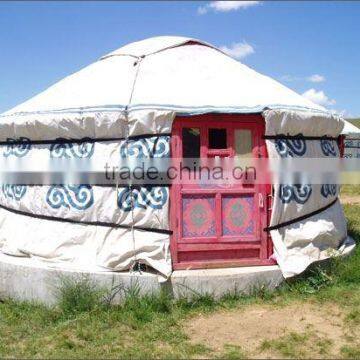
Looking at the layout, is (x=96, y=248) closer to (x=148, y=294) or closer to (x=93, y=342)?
(x=148, y=294)

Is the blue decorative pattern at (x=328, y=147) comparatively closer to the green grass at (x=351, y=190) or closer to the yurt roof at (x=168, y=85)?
the yurt roof at (x=168, y=85)

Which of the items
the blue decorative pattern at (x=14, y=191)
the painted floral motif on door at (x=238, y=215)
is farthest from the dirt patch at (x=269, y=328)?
the blue decorative pattern at (x=14, y=191)

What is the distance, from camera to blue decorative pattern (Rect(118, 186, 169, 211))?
4883 mm

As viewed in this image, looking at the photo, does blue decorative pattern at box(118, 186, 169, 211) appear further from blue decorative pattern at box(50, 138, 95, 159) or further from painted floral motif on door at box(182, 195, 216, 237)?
blue decorative pattern at box(50, 138, 95, 159)

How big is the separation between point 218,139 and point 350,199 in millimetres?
9264

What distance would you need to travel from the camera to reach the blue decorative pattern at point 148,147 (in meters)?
4.84

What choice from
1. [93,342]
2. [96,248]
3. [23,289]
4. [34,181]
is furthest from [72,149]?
[93,342]

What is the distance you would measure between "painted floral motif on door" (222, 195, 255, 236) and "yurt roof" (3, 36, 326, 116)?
2.71 feet

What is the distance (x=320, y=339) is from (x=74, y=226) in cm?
239

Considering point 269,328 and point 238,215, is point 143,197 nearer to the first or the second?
point 238,215

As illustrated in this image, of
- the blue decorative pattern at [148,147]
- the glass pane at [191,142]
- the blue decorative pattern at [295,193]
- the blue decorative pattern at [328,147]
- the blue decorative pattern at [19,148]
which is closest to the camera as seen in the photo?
the blue decorative pattern at [148,147]

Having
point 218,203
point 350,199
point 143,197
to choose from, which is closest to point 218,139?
point 218,203

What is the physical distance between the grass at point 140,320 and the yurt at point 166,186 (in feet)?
0.80

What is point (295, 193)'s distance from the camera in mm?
5285
